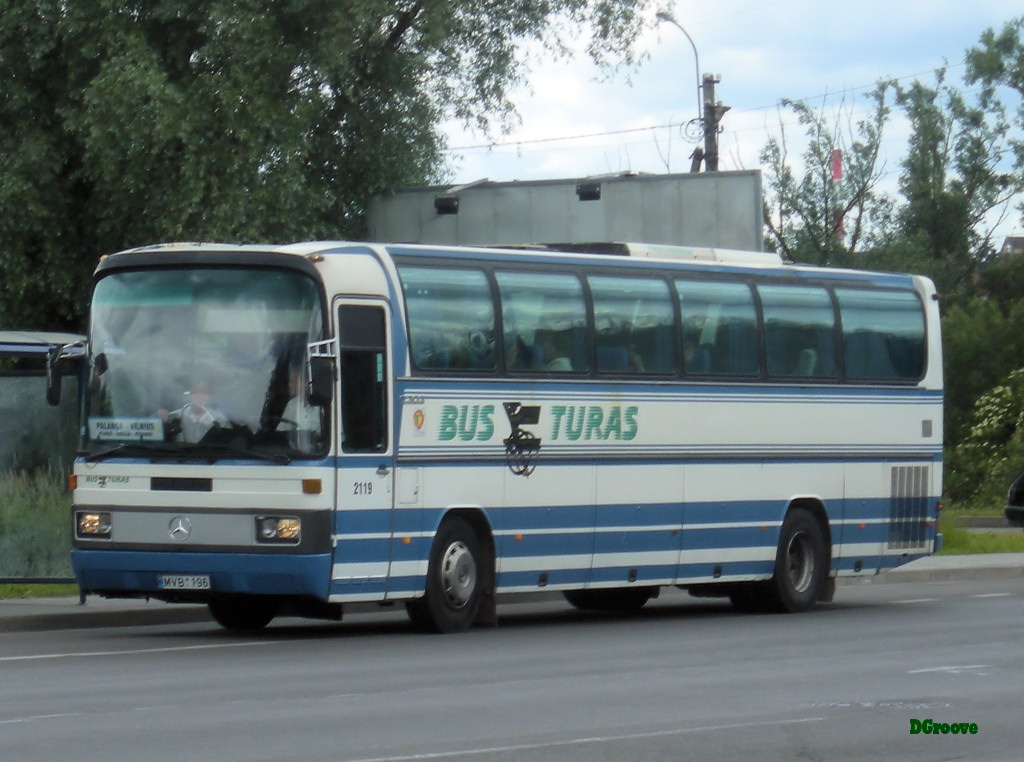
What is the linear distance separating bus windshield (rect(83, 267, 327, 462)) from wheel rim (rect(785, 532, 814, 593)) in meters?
6.63

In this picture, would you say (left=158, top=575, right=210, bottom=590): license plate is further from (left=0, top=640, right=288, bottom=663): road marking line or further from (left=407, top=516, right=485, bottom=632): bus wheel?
(left=407, top=516, right=485, bottom=632): bus wheel

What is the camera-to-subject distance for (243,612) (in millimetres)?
17250

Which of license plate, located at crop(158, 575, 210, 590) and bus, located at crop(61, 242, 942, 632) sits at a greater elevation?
bus, located at crop(61, 242, 942, 632)

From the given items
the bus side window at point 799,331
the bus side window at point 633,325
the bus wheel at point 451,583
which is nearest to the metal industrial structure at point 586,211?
the bus side window at point 799,331

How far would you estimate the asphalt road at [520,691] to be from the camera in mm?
9938

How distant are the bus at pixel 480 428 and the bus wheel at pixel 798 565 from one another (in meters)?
0.03

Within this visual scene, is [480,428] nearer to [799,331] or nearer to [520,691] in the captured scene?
[799,331]

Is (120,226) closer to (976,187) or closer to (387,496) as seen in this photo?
(387,496)

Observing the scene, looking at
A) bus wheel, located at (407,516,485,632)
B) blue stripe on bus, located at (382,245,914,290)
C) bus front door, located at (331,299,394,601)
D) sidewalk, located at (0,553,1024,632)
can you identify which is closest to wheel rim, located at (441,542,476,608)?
bus wheel, located at (407,516,485,632)

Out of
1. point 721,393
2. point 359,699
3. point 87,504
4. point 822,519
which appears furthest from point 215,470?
point 822,519

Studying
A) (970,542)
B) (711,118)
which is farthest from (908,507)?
(711,118)

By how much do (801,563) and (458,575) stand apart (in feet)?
16.7

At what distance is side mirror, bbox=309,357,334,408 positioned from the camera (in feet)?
50.4

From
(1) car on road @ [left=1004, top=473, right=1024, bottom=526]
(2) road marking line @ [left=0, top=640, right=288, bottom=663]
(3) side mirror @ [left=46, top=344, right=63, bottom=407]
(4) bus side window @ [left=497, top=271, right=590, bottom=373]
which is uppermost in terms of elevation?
(4) bus side window @ [left=497, top=271, right=590, bottom=373]
